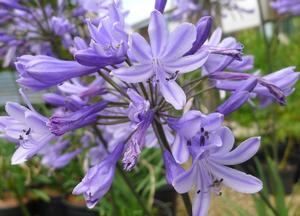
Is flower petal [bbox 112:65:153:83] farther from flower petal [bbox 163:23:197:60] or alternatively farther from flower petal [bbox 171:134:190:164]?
flower petal [bbox 171:134:190:164]

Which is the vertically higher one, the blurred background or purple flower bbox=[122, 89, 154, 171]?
purple flower bbox=[122, 89, 154, 171]

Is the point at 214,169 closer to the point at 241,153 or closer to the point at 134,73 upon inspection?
the point at 241,153

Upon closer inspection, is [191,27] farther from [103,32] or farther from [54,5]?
[54,5]

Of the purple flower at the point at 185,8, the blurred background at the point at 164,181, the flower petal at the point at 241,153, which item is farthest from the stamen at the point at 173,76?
the purple flower at the point at 185,8

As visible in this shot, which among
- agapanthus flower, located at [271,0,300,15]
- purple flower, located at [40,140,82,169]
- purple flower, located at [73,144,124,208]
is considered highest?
purple flower, located at [73,144,124,208]

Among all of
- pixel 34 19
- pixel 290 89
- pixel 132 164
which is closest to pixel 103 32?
pixel 132 164

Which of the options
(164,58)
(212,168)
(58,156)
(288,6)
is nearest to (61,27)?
(58,156)

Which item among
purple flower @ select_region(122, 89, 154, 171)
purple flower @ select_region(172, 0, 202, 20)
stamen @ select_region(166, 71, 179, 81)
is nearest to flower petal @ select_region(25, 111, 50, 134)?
purple flower @ select_region(122, 89, 154, 171)
